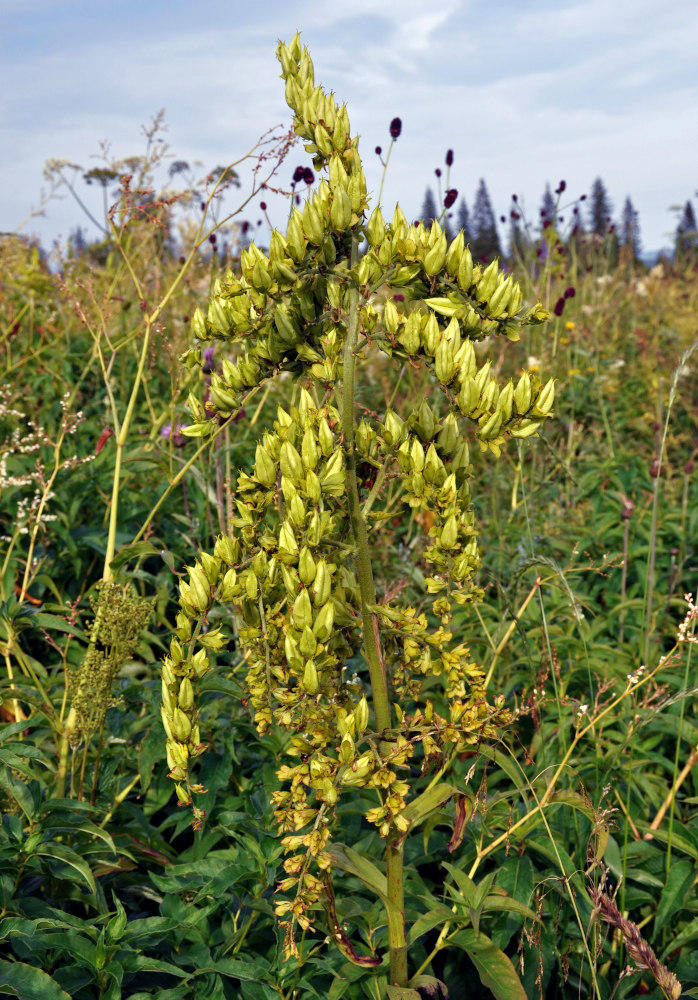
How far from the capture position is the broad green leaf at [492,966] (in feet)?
4.63

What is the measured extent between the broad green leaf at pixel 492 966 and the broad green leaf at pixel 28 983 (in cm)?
77

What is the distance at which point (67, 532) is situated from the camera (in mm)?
3061

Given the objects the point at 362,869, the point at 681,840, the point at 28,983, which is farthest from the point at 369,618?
the point at 681,840

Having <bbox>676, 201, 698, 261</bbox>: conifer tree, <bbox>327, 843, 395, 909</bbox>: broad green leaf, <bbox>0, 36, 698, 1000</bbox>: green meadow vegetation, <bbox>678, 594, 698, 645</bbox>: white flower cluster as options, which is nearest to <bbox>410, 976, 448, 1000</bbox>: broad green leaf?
<bbox>0, 36, 698, 1000</bbox>: green meadow vegetation

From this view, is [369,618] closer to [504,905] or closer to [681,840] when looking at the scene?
[504,905]

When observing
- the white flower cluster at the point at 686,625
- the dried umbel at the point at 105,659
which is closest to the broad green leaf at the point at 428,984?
the white flower cluster at the point at 686,625

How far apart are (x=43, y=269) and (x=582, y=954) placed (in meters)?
5.61

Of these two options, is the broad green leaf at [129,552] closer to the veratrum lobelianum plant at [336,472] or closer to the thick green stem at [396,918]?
the veratrum lobelianum plant at [336,472]

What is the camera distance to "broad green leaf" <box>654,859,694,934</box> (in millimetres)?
1767

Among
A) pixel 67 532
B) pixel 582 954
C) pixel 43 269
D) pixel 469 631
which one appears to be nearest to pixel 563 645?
pixel 469 631

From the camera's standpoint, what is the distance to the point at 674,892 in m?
1.80

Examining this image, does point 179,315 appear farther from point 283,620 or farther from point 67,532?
point 283,620

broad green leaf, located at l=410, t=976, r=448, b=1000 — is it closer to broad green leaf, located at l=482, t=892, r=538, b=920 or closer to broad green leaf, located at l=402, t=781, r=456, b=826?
broad green leaf, located at l=482, t=892, r=538, b=920

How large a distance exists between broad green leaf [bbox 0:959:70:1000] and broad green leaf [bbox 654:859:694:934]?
1322 mm
